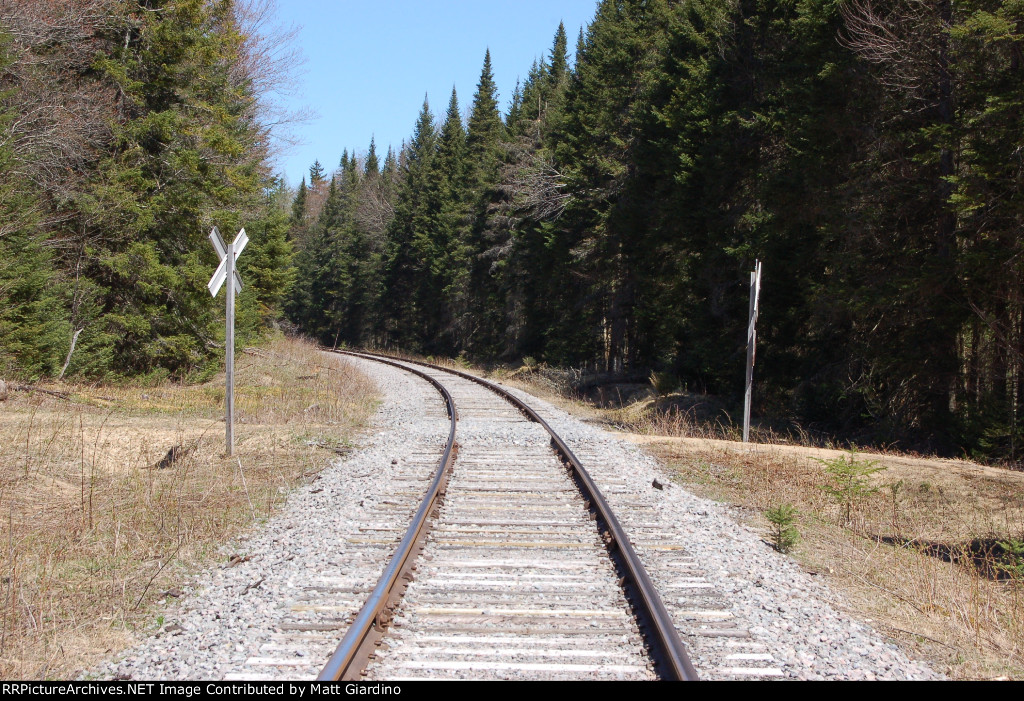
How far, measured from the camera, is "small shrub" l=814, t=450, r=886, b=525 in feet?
31.3

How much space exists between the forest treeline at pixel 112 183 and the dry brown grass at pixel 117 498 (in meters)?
2.32

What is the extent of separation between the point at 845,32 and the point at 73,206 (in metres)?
18.8

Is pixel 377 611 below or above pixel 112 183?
below

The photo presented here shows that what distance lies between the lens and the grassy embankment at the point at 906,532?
16.9ft

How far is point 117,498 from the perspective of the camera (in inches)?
340

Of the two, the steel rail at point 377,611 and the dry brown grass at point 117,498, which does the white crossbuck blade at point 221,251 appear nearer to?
the dry brown grass at point 117,498

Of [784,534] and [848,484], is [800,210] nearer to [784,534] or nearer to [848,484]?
[848,484]

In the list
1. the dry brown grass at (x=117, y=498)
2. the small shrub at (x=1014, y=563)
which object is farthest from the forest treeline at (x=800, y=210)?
the dry brown grass at (x=117, y=498)

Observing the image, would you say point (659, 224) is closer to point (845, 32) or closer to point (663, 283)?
point (663, 283)

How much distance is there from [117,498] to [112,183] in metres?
13.2

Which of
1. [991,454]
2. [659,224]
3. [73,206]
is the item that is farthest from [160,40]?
[991,454]

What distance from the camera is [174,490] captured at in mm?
8844

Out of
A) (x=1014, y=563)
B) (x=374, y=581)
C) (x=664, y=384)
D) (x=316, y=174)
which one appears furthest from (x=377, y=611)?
(x=316, y=174)

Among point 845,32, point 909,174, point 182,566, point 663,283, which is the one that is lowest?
point 182,566
